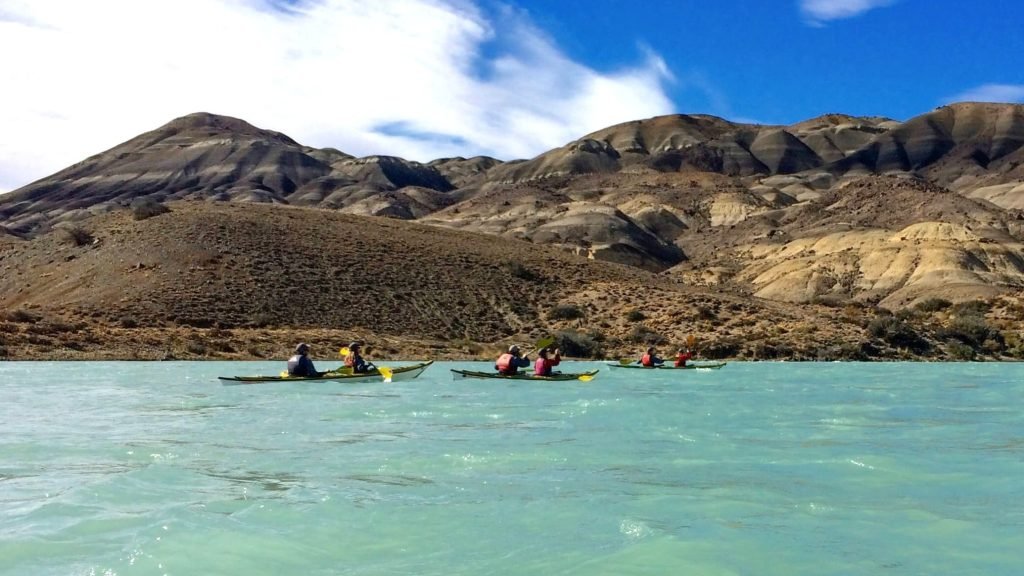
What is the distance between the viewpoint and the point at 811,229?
100062 millimetres

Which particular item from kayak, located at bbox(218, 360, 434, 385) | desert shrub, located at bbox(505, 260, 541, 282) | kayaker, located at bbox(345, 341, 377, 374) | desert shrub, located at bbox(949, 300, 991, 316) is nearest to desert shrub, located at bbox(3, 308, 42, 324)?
kayak, located at bbox(218, 360, 434, 385)

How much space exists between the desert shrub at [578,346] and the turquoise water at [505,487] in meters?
26.3

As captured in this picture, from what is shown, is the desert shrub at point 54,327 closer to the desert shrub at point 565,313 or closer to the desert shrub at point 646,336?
the desert shrub at point 565,313

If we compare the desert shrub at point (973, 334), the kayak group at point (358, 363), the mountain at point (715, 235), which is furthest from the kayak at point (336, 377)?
the desert shrub at point (973, 334)

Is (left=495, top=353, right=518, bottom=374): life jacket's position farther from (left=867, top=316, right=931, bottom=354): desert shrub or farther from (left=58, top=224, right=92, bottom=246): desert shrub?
(left=58, top=224, right=92, bottom=246): desert shrub

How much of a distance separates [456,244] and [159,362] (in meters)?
33.5

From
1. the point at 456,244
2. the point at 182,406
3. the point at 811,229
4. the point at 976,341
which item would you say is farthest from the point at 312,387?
the point at 811,229

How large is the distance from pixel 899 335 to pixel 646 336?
13383 millimetres

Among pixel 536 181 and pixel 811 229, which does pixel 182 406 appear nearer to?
pixel 811 229

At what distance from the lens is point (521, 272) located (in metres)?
65.5

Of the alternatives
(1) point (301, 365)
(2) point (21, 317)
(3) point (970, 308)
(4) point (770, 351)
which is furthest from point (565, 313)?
(1) point (301, 365)

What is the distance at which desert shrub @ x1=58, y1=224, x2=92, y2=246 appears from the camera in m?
62.4

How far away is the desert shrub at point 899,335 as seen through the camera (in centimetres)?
5147

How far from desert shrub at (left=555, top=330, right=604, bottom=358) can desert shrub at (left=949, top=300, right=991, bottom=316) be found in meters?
25.1
